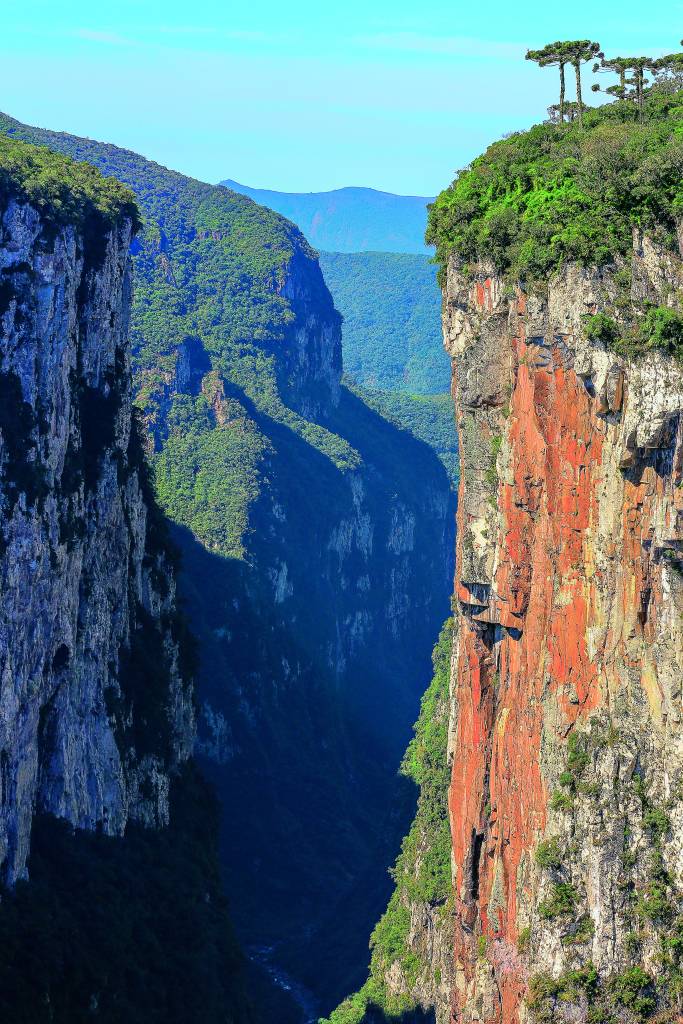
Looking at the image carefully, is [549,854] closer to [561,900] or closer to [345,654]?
[561,900]

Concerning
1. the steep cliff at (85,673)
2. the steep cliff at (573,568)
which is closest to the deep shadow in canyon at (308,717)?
the steep cliff at (85,673)

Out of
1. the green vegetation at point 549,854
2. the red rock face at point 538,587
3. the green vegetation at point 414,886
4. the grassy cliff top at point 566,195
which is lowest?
the green vegetation at point 414,886

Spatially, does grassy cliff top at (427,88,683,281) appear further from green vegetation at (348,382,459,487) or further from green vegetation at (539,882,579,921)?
green vegetation at (348,382,459,487)

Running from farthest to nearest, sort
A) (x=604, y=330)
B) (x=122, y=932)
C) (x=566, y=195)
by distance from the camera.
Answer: (x=122, y=932), (x=566, y=195), (x=604, y=330)

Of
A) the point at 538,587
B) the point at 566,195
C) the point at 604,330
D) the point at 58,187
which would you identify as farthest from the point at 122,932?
the point at 604,330

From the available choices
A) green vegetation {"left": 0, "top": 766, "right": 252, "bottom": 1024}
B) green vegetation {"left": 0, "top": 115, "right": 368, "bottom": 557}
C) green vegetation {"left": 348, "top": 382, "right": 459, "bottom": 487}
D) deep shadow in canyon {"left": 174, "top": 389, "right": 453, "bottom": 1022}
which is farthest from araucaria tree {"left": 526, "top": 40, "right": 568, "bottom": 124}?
green vegetation {"left": 348, "top": 382, "right": 459, "bottom": 487}

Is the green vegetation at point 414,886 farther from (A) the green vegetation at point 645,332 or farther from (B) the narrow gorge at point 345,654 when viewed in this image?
(A) the green vegetation at point 645,332

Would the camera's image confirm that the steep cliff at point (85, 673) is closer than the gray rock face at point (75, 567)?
Yes
